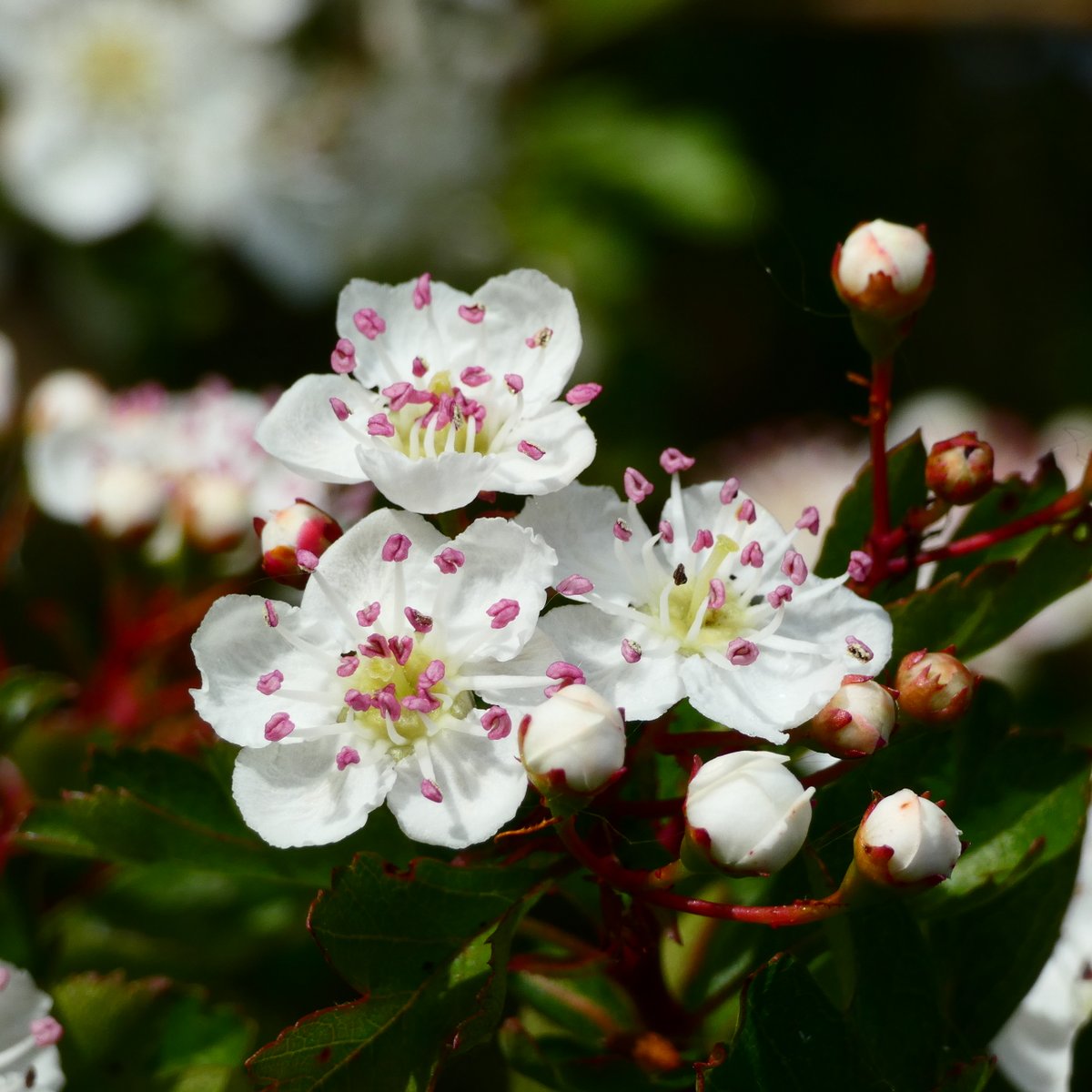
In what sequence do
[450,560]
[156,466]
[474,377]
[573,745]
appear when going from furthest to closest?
[156,466]
[474,377]
[450,560]
[573,745]

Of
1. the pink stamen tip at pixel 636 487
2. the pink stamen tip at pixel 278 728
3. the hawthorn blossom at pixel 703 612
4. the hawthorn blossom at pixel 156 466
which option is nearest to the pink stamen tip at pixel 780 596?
the hawthorn blossom at pixel 703 612

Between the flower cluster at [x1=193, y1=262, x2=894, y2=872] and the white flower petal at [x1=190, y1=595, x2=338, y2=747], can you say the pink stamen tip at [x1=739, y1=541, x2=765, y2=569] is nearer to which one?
the flower cluster at [x1=193, y1=262, x2=894, y2=872]

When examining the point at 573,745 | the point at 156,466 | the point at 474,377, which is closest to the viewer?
the point at 573,745

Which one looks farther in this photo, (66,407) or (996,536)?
(66,407)

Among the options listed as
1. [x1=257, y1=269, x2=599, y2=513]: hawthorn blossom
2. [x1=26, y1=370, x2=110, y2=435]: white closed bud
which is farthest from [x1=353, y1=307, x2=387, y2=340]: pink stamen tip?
[x1=26, y1=370, x2=110, y2=435]: white closed bud

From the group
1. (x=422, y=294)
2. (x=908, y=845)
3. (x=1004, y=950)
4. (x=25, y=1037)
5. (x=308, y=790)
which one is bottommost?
(x=25, y=1037)

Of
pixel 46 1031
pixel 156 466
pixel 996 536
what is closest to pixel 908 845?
pixel 996 536

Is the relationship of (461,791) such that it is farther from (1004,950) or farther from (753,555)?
(1004,950)
